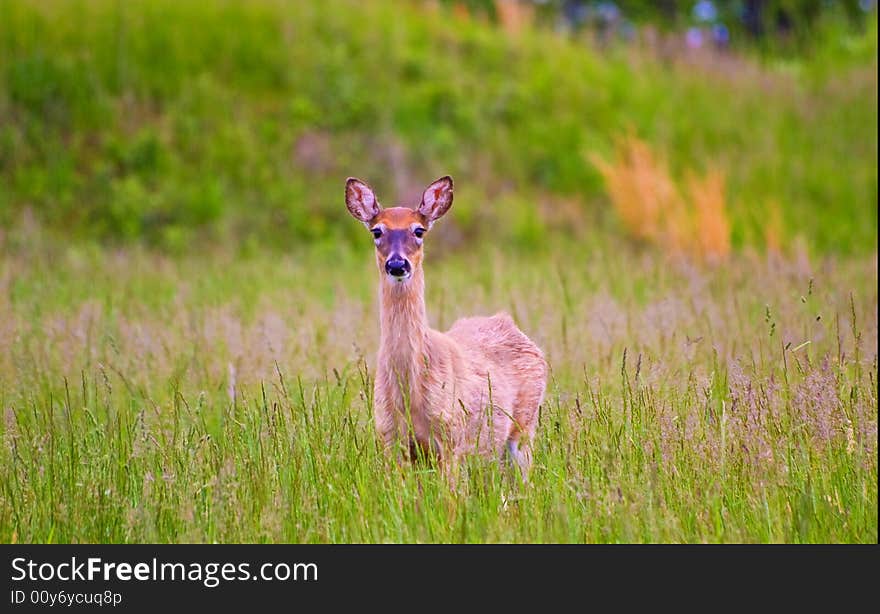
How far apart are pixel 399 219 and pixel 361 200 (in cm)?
21

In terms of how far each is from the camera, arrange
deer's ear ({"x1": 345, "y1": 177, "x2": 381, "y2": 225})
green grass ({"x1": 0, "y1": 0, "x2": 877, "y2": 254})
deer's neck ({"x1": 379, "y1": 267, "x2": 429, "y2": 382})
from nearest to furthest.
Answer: deer's neck ({"x1": 379, "y1": 267, "x2": 429, "y2": 382}) < deer's ear ({"x1": 345, "y1": 177, "x2": 381, "y2": 225}) < green grass ({"x1": 0, "y1": 0, "x2": 877, "y2": 254})

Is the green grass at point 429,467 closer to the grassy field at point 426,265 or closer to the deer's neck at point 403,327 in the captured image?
the grassy field at point 426,265

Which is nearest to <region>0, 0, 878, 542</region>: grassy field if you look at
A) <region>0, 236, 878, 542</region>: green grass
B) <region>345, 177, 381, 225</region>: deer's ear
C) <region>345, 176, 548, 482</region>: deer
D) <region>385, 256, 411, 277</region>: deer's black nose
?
<region>0, 236, 878, 542</region>: green grass

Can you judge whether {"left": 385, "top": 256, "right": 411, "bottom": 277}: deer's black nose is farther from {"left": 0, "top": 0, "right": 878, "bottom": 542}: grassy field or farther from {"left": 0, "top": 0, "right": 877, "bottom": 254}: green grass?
{"left": 0, "top": 0, "right": 877, "bottom": 254}: green grass

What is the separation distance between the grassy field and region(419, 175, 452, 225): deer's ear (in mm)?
752

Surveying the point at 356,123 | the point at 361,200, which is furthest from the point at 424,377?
the point at 356,123

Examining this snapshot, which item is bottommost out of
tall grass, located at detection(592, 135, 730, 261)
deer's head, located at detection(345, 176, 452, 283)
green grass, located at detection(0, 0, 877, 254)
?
deer's head, located at detection(345, 176, 452, 283)

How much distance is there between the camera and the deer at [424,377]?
4.92 m

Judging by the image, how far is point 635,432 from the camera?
16.1 feet

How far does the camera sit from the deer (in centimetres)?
492

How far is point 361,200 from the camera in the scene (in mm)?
5297

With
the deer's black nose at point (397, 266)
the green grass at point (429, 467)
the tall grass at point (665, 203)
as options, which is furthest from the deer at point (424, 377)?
the tall grass at point (665, 203)

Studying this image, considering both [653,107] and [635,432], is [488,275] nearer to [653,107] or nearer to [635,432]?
[635,432]
